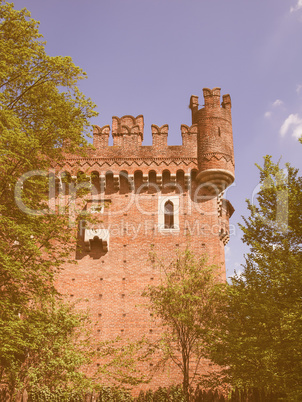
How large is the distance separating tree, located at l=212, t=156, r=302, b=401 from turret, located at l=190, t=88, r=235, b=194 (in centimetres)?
649

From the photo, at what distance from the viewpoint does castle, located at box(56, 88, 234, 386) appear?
2111 centimetres

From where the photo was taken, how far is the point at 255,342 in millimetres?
13414

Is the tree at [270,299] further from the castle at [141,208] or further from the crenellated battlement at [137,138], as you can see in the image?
the crenellated battlement at [137,138]

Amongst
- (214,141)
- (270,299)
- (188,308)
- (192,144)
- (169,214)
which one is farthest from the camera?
(192,144)

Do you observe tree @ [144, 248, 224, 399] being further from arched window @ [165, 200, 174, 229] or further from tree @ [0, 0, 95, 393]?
tree @ [0, 0, 95, 393]

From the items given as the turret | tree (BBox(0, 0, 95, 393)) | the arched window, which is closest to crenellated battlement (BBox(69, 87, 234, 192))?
the turret

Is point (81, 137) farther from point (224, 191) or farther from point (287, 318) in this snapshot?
point (224, 191)

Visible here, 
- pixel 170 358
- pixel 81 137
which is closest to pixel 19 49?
pixel 81 137

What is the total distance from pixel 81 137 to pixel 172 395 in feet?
33.4

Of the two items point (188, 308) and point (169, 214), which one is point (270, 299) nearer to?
point (188, 308)

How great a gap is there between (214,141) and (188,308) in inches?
408

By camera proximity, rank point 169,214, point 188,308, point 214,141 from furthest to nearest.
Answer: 1. point 214,141
2. point 169,214
3. point 188,308

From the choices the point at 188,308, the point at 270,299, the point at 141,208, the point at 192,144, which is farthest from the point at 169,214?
the point at 270,299

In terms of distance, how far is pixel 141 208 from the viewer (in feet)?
75.9
